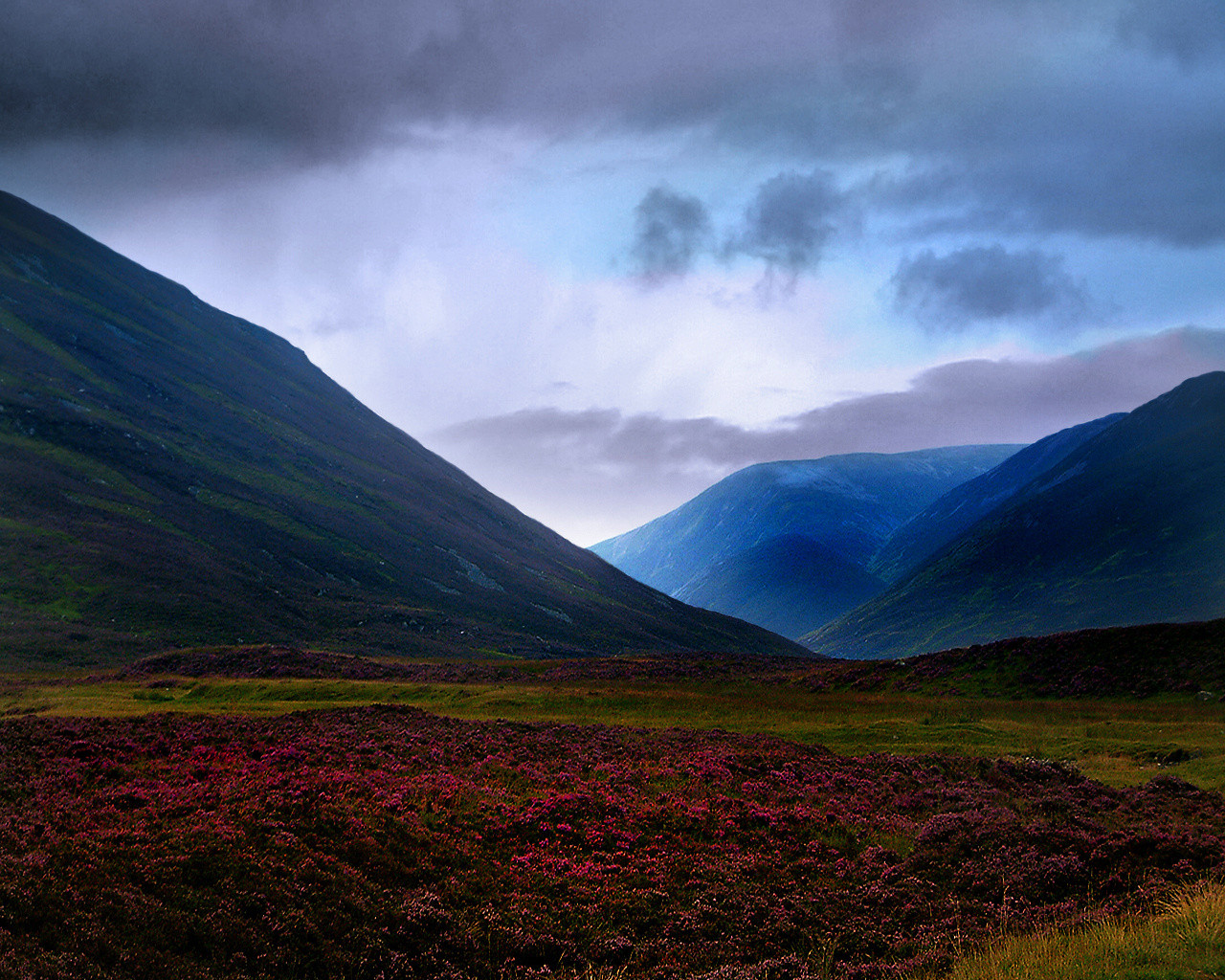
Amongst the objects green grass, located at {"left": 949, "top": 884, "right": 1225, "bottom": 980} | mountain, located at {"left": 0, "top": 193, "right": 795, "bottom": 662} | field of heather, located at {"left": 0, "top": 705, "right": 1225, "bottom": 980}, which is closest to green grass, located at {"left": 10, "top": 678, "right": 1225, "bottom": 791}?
field of heather, located at {"left": 0, "top": 705, "right": 1225, "bottom": 980}

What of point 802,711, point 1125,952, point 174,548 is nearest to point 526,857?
point 1125,952

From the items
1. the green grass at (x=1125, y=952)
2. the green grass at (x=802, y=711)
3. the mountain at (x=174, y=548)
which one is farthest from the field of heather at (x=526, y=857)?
the mountain at (x=174, y=548)

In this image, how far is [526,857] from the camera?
2072cm

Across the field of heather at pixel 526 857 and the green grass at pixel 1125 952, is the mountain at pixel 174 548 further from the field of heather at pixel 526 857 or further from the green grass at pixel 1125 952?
the green grass at pixel 1125 952

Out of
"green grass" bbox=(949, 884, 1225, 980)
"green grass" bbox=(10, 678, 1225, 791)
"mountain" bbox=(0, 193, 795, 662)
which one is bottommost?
"green grass" bbox=(10, 678, 1225, 791)

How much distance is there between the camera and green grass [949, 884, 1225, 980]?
11.7 metres

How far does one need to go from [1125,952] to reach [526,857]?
14.7 metres

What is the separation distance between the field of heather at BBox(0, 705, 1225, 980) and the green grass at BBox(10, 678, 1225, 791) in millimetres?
6663

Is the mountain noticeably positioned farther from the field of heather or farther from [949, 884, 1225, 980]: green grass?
[949, 884, 1225, 980]: green grass

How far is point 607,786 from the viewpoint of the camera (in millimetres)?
27406

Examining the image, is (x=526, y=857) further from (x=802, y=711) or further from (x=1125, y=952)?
(x=802, y=711)

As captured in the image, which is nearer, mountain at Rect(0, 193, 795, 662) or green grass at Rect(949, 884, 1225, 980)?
green grass at Rect(949, 884, 1225, 980)

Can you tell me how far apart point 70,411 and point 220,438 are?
1678 inches

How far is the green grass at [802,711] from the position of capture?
36.8 meters
